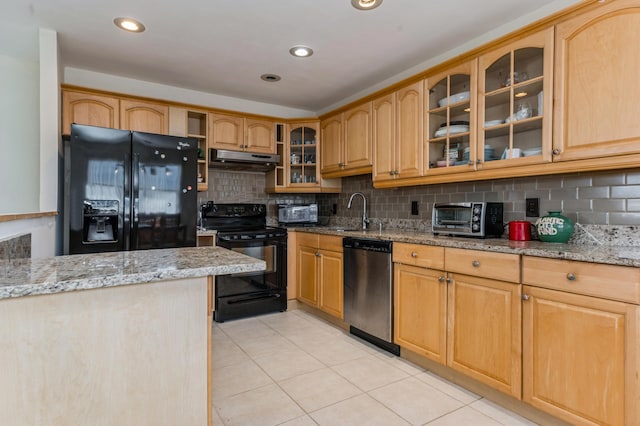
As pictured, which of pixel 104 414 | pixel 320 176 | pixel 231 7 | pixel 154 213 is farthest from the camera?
pixel 320 176

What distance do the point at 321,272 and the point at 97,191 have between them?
2.00 m

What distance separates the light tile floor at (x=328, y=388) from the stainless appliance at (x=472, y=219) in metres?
1.00

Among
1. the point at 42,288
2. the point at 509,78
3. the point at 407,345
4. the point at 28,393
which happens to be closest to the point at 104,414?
the point at 28,393

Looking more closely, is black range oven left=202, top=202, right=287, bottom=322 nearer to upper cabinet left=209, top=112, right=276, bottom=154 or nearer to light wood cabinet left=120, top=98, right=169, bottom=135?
upper cabinet left=209, top=112, right=276, bottom=154

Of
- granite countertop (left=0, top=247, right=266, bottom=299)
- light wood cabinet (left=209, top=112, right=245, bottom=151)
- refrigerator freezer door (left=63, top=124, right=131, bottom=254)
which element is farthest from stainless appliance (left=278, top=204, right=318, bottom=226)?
granite countertop (left=0, top=247, right=266, bottom=299)

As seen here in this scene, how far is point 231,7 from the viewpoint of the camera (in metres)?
2.14

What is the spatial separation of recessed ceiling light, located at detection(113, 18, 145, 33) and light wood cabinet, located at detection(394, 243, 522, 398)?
2356mm

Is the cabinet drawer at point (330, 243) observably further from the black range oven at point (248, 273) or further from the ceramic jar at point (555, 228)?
the ceramic jar at point (555, 228)

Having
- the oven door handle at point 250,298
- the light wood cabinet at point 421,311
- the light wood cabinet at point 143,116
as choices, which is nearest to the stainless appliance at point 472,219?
the light wood cabinet at point 421,311

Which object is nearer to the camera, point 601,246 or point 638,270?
point 638,270

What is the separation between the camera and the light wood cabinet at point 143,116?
3.15 meters

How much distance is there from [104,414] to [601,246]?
95.4 inches

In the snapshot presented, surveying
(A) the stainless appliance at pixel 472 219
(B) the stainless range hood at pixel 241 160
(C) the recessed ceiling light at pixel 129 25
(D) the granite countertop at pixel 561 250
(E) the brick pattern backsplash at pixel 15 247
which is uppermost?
(C) the recessed ceiling light at pixel 129 25

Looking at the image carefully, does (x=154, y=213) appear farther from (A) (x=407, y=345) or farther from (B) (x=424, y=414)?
(B) (x=424, y=414)
